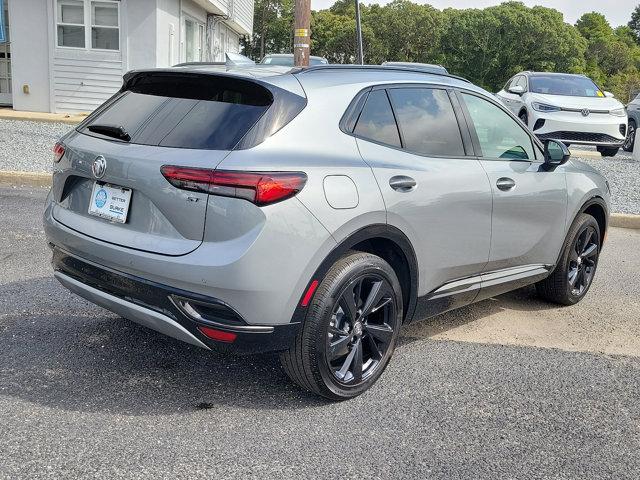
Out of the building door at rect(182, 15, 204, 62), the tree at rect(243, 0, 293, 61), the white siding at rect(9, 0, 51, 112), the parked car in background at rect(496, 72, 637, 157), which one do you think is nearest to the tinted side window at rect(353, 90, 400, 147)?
the parked car in background at rect(496, 72, 637, 157)

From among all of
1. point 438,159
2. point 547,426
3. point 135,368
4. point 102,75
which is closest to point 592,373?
point 547,426

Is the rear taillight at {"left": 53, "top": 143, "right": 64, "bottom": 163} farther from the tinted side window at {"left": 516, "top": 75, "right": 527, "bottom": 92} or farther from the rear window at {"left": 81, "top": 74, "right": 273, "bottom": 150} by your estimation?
the tinted side window at {"left": 516, "top": 75, "right": 527, "bottom": 92}

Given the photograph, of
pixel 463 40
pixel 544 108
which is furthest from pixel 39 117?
pixel 463 40

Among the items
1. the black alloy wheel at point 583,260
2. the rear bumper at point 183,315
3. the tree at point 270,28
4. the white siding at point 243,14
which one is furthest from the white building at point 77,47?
the tree at point 270,28

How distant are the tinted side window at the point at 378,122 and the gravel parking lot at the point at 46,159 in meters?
6.38

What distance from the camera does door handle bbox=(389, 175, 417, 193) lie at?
355 cm

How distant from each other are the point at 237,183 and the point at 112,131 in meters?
0.98

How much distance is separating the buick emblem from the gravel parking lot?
6.83 metres

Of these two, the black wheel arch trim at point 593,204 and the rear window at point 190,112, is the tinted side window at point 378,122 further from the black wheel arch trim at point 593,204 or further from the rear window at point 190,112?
the black wheel arch trim at point 593,204

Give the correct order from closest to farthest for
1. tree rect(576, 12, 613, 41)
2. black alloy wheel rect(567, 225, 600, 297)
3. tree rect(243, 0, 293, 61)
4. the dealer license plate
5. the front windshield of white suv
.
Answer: the dealer license plate, black alloy wheel rect(567, 225, 600, 297), the front windshield of white suv, tree rect(243, 0, 293, 61), tree rect(576, 12, 613, 41)

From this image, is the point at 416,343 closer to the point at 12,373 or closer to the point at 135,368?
the point at 135,368

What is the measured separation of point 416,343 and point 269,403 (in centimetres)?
132

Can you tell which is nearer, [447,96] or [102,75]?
[447,96]

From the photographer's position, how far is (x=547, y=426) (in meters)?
3.41
